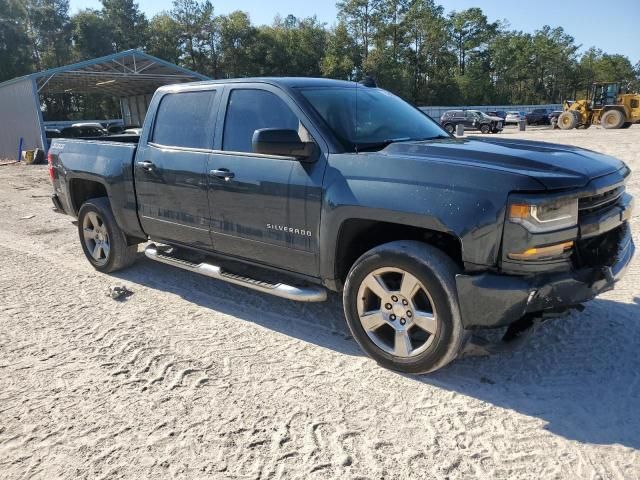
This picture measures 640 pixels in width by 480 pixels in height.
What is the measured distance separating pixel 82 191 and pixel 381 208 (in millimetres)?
4031

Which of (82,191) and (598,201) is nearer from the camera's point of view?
(598,201)

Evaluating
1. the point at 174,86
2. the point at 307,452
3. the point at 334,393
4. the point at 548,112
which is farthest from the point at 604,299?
the point at 548,112

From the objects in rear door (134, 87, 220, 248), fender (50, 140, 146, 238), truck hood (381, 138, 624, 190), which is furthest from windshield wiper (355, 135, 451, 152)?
fender (50, 140, 146, 238)

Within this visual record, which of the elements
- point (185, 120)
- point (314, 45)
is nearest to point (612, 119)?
point (185, 120)

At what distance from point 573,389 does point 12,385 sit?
11.3ft

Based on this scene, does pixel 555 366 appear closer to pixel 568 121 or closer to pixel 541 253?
pixel 541 253

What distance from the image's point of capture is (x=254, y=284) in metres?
3.90

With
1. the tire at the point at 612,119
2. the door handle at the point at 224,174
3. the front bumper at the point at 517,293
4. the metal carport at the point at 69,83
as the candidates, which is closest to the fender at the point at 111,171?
the door handle at the point at 224,174

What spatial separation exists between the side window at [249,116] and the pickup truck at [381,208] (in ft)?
0.04

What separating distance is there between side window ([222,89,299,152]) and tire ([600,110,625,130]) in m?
29.9

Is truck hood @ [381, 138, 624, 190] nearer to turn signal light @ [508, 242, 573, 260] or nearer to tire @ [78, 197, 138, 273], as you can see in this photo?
turn signal light @ [508, 242, 573, 260]

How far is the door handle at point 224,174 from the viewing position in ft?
12.8

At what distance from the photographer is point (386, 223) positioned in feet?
11.0

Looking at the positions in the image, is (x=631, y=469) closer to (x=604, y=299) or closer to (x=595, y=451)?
(x=595, y=451)
